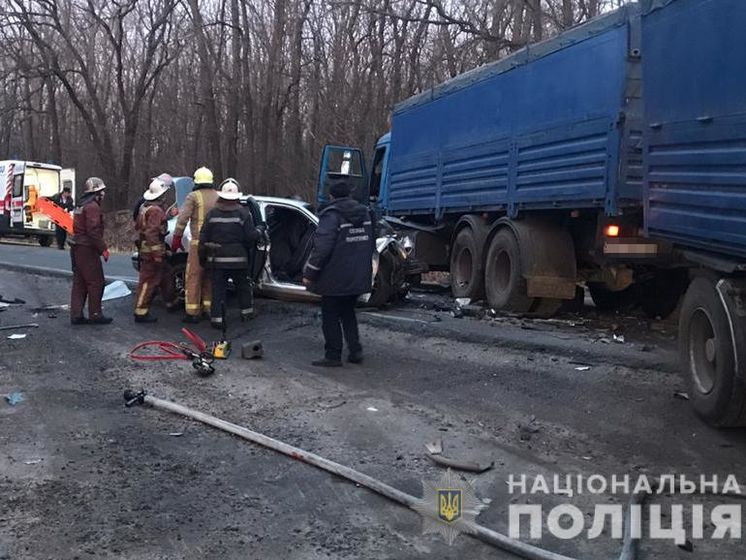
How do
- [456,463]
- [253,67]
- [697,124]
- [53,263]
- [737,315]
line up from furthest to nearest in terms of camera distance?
[253,67] → [53,263] → [697,124] → [737,315] → [456,463]

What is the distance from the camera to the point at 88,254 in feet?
31.1

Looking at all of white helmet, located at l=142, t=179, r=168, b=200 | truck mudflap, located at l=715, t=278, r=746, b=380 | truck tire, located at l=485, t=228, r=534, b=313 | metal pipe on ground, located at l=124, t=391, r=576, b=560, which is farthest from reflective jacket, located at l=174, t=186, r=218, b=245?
truck mudflap, located at l=715, t=278, r=746, b=380

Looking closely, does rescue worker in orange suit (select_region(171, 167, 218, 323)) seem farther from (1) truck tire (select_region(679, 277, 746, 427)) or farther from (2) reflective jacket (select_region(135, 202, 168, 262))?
(1) truck tire (select_region(679, 277, 746, 427))

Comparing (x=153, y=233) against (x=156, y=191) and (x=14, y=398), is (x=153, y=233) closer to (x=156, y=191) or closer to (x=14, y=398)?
(x=156, y=191)

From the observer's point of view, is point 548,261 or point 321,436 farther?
point 548,261

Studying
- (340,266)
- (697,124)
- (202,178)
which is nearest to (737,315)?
(697,124)

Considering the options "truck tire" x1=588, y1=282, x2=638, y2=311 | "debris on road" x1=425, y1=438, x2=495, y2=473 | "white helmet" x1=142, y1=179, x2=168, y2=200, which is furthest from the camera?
"truck tire" x1=588, y1=282, x2=638, y2=311

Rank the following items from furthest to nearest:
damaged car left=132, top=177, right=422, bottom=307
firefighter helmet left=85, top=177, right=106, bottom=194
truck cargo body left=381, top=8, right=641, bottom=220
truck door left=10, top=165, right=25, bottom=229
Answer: truck door left=10, top=165, right=25, bottom=229 → damaged car left=132, top=177, right=422, bottom=307 → firefighter helmet left=85, top=177, right=106, bottom=194 → truck cargo body left=381, top=8, right=641, bottom=220

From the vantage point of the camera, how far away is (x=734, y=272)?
528 cm

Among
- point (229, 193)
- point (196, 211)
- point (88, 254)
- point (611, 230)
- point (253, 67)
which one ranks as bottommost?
point (88, 254)

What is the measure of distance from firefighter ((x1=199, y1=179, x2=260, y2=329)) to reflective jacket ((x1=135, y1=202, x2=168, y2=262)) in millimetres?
743

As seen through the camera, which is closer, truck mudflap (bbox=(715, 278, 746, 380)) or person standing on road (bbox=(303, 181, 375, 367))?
truck mudflap (bbox=(715, 278, 746, 380))

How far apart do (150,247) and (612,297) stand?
6156mm

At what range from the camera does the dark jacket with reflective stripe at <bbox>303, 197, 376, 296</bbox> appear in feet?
24.0
